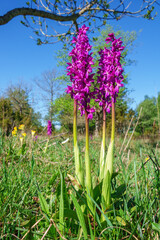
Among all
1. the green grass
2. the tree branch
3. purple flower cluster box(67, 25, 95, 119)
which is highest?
the tree branch

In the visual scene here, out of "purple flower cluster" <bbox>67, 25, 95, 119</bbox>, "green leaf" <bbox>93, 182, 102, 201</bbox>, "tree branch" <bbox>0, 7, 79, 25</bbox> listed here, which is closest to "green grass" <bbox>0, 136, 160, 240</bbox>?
"green leaf" <bbox>93, 182, 102, 201</bbox>

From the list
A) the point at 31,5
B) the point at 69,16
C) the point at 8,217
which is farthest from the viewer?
the point at 69,16

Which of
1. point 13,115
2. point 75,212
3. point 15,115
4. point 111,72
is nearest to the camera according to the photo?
point 75,212

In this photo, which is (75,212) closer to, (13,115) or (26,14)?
(26,14)

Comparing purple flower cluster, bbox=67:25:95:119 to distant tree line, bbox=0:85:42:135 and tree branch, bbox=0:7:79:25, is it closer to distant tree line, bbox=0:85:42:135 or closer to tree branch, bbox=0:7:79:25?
distant tree line, bbox=0:85:42:135

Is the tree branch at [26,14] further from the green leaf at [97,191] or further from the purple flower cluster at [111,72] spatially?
the green leaf at [97,191]

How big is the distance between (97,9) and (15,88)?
2902 centimetres

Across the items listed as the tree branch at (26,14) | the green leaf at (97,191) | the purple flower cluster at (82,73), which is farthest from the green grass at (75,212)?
the tree branch at (26,14)

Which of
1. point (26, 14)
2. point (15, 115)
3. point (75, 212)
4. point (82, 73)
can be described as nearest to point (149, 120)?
point (15, 115)

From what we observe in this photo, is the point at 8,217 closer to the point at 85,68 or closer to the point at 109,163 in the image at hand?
the point at 109,163

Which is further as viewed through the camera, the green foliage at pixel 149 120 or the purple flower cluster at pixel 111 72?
the green foliage at pixel 149 120

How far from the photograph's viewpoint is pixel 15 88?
31.9 metres

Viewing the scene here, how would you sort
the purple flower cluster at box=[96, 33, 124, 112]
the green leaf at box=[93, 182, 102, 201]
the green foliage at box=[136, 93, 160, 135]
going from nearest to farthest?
the green leaf at box=[93, 182, 102, 201]
the purple flower cluster at box=[96, 33, 124, 112]
the green foliage at box=[136, 93, 160, 135]

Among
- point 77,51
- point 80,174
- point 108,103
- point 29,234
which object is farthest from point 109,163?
point 77,51
